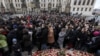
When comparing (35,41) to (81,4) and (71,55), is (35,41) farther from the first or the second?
(81,4)

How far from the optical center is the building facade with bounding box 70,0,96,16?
6725 centimetres

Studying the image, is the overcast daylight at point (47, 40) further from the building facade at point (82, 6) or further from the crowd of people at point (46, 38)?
the building facade at point (82, 6)

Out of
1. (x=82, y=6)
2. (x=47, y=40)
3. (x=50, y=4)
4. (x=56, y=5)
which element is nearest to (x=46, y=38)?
(x=47, y=40)

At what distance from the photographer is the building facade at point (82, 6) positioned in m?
67.2

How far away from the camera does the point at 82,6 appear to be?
68.4 metres

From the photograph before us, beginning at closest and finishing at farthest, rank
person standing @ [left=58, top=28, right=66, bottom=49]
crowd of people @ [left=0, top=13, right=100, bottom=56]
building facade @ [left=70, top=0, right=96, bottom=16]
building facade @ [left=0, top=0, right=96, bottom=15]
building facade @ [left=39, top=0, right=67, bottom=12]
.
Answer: crowd of people @ [left=0, top=13, right=100, bottom=56] < person standing @ [left=58, top=28, right=66, bottom=49] < building facade @ [left=70, top=0, right=96, bottom=16] < building facade @ [left=0, top=0, right=96, bottom=15] < building facade @ [left=39, top=0, right=67, bottom=12]

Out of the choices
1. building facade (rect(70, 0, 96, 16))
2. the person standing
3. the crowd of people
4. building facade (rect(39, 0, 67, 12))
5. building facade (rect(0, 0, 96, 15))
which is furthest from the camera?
building facade (rect(39, 0, 67, 12))

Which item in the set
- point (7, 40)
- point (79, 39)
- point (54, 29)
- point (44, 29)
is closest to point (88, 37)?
point (79, 39)

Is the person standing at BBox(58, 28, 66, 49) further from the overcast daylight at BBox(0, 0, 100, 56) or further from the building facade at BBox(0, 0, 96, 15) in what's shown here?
the building facade at BBox(0, 0, 96, 15)

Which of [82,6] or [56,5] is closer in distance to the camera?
[82,6]

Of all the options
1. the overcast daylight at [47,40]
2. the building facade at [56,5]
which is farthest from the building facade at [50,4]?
the overcast daylight at [47,40]

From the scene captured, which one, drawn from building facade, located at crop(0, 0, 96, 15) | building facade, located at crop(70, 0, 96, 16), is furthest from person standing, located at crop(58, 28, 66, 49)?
building facade, located at crop(70, 0, 96, 16)

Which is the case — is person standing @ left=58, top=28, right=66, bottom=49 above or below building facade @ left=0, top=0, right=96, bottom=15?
above

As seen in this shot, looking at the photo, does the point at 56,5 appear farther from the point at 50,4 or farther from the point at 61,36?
the point at 61,36
